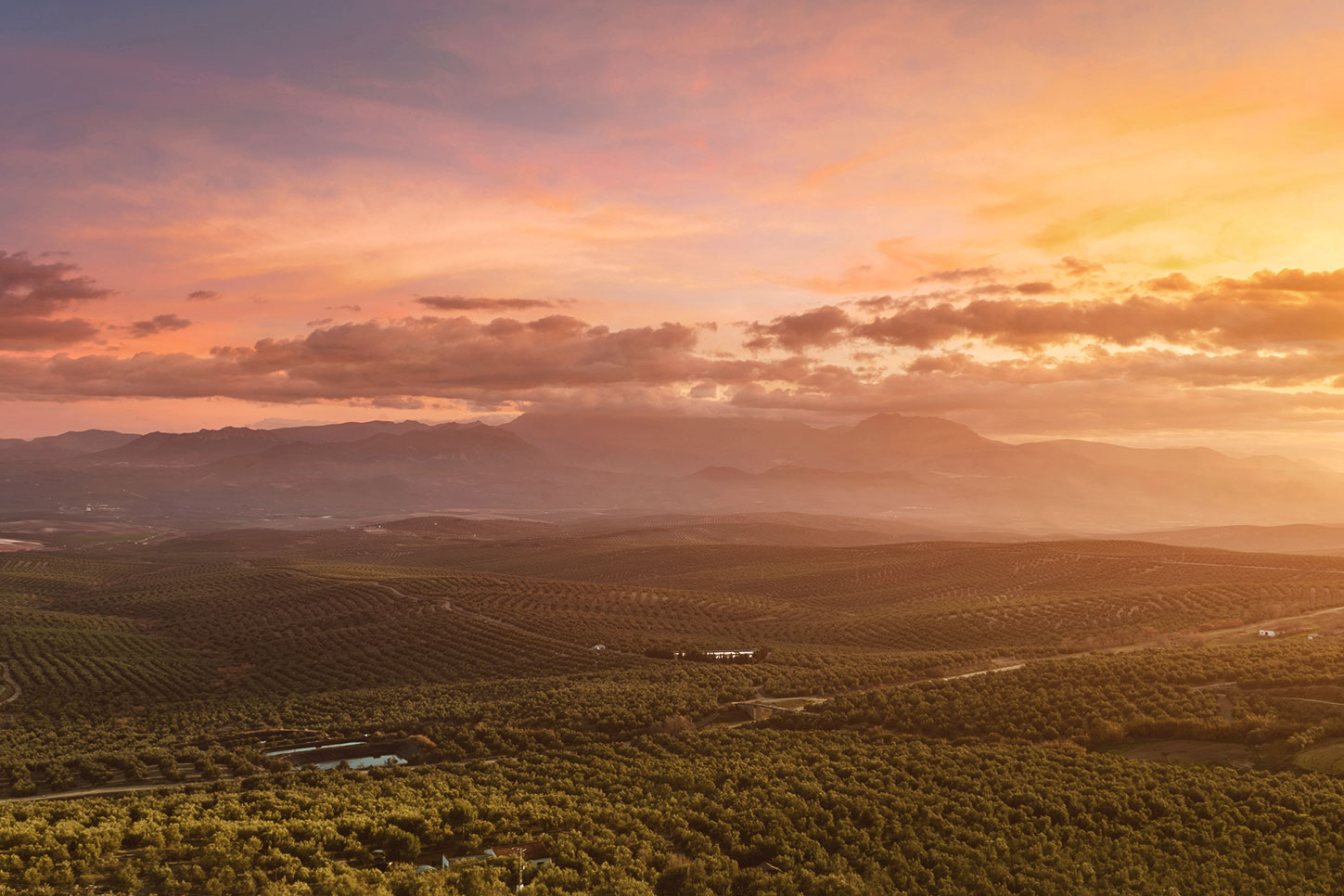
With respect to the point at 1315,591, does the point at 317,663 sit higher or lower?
lower

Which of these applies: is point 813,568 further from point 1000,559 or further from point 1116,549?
point 1116,549

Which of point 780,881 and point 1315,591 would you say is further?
point 1315,591

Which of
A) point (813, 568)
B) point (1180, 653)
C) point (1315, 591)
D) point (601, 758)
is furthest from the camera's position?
point (813, 568)

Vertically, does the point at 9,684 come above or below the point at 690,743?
below

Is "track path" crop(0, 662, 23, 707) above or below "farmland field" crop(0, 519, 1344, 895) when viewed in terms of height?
below

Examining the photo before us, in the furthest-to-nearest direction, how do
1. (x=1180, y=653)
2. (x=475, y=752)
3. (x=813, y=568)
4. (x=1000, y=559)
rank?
(x=813, y=568) → (x=1000, y=559) → (x=1180, y=653) → (x=475, y=752)

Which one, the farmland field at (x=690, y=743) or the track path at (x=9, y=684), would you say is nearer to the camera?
the farmland field at (x=690, y=743)

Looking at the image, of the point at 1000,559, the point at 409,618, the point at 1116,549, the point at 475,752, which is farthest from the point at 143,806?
the point at 1116,549

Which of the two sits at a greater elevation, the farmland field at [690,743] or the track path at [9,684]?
the farmland field at [690,743]

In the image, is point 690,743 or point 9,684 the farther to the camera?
point 9,684

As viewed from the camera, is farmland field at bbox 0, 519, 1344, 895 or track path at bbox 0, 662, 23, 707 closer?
farmland field at bbox 0, 519, 1344, 895
